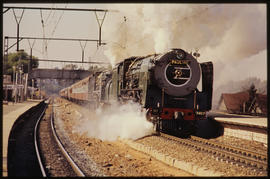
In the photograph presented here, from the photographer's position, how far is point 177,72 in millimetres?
12633

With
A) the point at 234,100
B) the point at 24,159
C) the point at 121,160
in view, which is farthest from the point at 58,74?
the point at 121,160

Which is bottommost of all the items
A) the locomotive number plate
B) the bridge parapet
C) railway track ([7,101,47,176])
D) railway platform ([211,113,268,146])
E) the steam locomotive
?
railway track ([7,101,47,176])

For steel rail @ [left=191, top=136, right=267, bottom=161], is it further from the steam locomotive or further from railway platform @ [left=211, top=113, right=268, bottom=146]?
railway platform @ [left=211, top=113, right=268, bottom=146]

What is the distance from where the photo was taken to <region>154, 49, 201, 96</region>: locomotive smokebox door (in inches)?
492

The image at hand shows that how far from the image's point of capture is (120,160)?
9.41m

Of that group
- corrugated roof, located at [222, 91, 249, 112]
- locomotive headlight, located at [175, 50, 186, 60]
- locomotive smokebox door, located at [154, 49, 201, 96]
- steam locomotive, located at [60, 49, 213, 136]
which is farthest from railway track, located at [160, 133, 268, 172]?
corrugated roof, located at [222, 91, 249, 112]

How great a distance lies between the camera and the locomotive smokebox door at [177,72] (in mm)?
12484

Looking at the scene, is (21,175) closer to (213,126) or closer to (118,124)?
(118,124)

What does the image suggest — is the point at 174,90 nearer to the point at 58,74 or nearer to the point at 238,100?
the point at 238,100

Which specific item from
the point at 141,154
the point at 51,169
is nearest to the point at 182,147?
the point at 141,154

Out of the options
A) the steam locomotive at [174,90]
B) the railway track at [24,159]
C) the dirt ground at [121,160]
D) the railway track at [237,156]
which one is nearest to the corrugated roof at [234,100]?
the steam locomotive at [174,90]

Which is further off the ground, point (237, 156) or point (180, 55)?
point (180, 55)

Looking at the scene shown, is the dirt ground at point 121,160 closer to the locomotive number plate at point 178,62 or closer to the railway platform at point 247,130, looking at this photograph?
the locomotive number plate at point 178,62

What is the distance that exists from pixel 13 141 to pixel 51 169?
5096 millimetres
